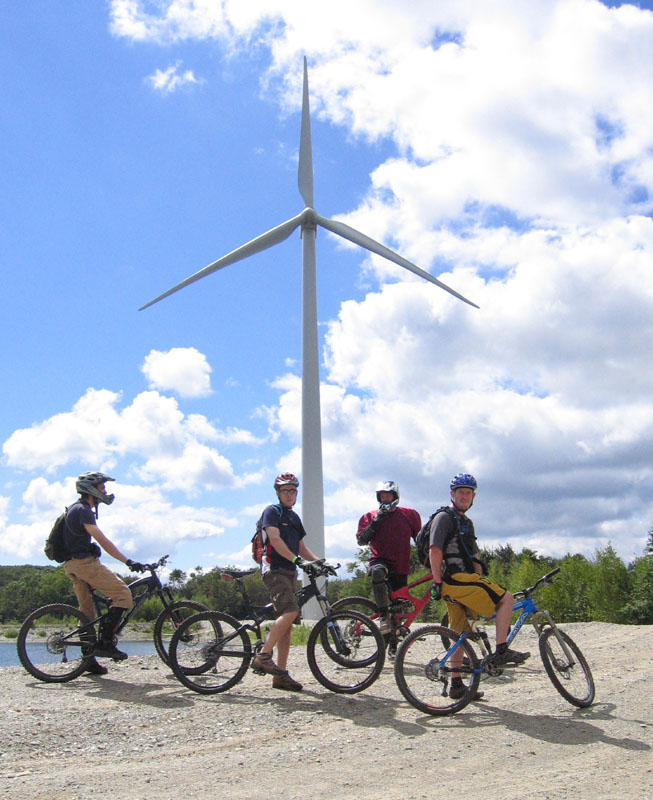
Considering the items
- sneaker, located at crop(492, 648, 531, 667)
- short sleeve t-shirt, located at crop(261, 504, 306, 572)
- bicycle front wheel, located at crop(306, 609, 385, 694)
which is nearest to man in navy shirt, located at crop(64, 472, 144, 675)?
short sleeve t-shirt, located at crop(261, 504, 306, 572)

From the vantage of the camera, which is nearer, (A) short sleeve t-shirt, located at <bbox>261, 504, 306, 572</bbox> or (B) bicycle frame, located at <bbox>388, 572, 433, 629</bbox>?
(A) short sleeve t-shirt, located at <bbox>261, 504, 306, 572</bbox>

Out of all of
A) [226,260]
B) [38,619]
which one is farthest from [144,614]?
[226,260]

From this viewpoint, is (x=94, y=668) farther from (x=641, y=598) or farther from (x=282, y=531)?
(x=641, y=598)

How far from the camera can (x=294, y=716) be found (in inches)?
259

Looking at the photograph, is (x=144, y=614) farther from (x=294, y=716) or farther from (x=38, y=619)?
(x=294, y=716)

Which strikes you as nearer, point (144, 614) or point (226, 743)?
point (226, 743)

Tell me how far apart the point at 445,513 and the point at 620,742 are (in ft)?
7.63

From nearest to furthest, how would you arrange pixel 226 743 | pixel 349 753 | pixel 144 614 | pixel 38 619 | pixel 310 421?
pixel 349 753 → pixel 226 743 → pixel 38 619 → pixel 144 614 → pixel 310 421

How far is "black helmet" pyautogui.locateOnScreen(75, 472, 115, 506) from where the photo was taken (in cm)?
868

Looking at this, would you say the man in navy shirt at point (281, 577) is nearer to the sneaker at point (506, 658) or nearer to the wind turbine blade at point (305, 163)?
the sneaker at point (506, 658)

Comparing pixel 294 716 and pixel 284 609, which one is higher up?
pixel 284 609

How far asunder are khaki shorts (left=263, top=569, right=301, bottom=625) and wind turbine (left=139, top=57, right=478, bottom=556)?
37.5 feet

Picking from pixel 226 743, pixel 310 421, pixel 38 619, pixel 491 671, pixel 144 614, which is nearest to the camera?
pixel 226 743

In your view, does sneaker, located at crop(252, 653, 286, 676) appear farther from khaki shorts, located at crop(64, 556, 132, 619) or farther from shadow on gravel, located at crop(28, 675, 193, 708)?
khaki shorts, located at crop(64, 556, 132, 619)
